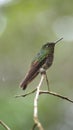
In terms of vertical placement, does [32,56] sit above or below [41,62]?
below

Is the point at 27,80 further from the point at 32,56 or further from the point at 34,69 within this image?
the point at 32,56

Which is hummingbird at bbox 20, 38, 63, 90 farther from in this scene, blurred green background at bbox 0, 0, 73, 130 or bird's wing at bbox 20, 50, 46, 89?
blurred green background at bbox 0, 0, 73, 130

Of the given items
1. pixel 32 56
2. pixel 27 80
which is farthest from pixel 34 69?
pixel 32 56

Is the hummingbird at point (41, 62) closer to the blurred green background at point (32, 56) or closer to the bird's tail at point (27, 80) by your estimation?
the bird's tail at point (27, 80)

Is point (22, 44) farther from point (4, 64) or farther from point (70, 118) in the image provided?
point (70, 118)

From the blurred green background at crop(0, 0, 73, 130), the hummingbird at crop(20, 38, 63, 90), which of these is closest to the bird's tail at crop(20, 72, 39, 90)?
the hummingbird at crop(20, 38, 63, 90)

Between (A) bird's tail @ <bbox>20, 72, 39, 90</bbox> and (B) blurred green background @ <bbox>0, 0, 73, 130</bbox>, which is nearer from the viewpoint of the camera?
(A) bird's tail @ <bbox>20, 72, 39, 90</bbox>
